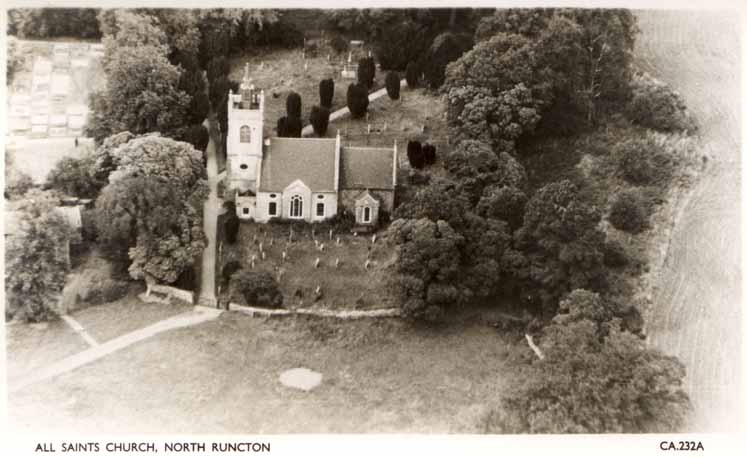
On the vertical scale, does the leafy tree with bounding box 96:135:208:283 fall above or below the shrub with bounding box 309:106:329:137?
below

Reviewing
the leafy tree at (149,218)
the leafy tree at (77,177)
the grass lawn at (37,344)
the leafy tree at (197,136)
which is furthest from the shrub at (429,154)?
the grass lawn at (37,344)

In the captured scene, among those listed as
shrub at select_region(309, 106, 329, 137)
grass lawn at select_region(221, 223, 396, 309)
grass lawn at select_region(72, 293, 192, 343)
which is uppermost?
shrub at select_region(309, 106, 329, 137)

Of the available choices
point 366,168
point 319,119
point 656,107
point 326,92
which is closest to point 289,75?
point 326,92

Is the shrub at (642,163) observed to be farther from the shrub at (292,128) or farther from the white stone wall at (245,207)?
the white stone wall at (245,207)

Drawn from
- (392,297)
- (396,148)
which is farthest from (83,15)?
(392,297)

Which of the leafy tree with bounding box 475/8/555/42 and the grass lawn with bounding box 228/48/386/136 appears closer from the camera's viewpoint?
the leafy tree with bounding box 475/8/555/42

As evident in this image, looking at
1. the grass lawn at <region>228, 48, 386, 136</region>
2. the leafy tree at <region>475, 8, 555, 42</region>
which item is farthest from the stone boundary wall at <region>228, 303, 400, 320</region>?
the leafy tree at <region>475, 8, 555, 42</region>

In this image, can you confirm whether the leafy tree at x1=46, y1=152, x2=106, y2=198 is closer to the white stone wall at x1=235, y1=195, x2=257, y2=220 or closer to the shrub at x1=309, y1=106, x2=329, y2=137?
the white stone wall at x1=235, y1=195, x2=257, y2=220
